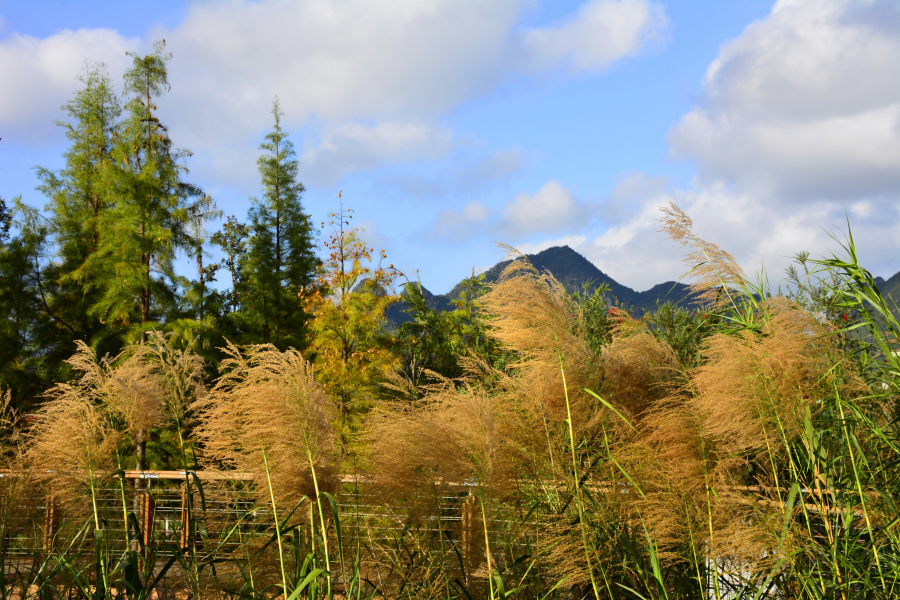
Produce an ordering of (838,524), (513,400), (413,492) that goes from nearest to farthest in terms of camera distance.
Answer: (838,524) < (413,492) < (513,400)

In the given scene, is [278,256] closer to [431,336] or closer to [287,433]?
[431,336]

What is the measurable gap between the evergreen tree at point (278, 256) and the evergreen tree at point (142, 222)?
7.13 ft

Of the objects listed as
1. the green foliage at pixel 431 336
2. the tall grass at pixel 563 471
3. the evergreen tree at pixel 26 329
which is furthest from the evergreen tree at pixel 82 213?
the tall grass at pixel 563 471

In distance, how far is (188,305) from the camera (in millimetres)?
14891

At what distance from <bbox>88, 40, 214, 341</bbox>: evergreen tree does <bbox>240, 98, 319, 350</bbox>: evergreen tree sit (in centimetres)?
217

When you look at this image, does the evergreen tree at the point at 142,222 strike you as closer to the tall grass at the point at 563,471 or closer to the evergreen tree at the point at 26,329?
the evergreen tree at the point at 26,329

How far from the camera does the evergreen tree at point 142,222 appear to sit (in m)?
12.1

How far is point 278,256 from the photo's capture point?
53.3ft

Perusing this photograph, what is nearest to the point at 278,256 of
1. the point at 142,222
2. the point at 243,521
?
the point at 142,222

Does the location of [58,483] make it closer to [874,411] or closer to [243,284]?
[874,411]

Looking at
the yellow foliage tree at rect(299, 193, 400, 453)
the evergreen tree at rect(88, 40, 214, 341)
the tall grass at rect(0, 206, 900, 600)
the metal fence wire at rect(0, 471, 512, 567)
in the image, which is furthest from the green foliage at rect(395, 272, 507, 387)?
the tall grass at rect(0, 206, 900, 600)

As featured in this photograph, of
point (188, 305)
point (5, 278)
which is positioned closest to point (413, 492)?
point (188, 305)

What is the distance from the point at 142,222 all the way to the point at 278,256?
4.26m

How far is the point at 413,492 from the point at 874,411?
245cm
